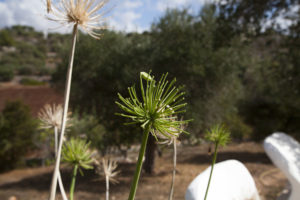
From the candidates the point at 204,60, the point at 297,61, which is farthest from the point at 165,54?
Result: the point at 297,61

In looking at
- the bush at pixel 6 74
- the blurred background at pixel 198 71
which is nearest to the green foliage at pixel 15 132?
the blurred background at pixel 198 71

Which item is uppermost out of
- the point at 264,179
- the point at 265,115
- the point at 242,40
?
the point at 242,40

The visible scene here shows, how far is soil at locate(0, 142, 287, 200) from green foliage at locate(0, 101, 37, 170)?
78 cm

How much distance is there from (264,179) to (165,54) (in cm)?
269

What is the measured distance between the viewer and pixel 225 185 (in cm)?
110

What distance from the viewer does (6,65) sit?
11.2 m

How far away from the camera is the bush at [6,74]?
1009cm

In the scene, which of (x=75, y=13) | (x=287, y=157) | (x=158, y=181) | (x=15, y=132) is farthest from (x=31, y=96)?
(x=75, y=13)

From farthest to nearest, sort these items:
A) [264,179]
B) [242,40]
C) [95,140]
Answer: [95,140], [242,40], [264,179]

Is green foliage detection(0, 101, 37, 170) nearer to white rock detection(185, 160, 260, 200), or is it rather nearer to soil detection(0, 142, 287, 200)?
soil detection(0, 142, 287, 200)

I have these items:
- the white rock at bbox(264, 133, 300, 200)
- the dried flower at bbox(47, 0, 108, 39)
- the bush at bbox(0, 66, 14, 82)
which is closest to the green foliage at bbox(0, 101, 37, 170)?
the bush at bbox(0, 66, 14, 82)

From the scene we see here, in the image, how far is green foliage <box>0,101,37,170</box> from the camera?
623cm

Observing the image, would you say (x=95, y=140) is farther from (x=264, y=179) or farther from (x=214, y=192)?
(x=214, y=192)

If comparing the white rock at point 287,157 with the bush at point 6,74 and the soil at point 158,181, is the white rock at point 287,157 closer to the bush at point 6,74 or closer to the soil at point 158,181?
the soil at point 158,181
